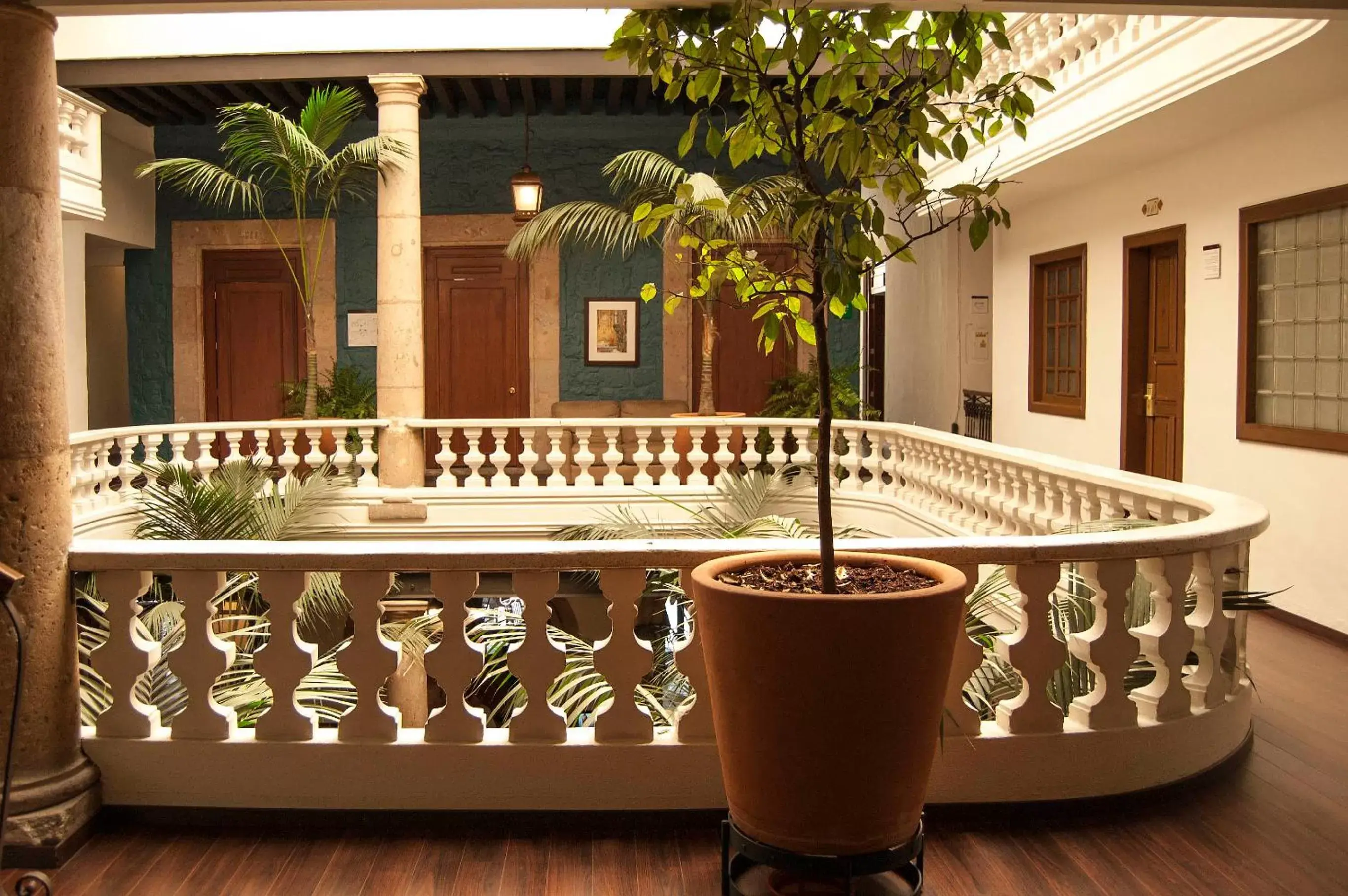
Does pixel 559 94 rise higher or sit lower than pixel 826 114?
higher

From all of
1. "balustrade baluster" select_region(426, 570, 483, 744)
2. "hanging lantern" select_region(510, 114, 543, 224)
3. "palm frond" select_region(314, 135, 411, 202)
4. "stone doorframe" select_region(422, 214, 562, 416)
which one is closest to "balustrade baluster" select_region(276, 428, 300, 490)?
"palm frond" select_region(314, 135, 411, 202)

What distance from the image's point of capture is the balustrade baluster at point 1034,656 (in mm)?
→ 2924

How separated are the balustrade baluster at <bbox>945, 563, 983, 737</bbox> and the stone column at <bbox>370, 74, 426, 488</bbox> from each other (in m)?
6.79

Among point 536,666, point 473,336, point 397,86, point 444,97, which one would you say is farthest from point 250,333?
point 536,666

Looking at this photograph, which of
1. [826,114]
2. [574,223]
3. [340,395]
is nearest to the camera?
[826,114]

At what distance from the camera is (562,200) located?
1240 cm

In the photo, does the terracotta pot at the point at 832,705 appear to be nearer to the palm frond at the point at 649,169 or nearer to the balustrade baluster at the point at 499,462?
the palm frond at the point at 649,169

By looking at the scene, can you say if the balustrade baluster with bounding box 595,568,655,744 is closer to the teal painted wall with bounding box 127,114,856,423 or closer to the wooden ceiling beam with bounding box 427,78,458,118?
the wooden ceiling beam with bounding box 427,78,458,118

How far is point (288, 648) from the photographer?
2.91 m

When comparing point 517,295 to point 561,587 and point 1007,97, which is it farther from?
point 1007,97

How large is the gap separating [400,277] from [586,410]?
9.78 ft

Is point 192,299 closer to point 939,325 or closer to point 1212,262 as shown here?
point 939,325

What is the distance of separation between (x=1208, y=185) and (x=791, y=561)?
5634 mm

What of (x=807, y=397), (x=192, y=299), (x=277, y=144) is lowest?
(x=807, y=397)
